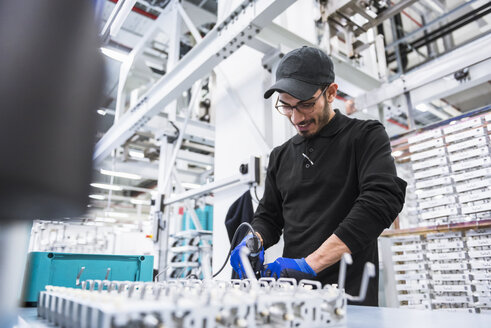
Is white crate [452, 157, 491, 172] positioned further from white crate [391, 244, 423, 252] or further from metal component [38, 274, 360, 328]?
metal component [38, 274, 360, 328]

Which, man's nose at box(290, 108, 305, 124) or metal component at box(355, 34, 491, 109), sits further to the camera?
metal component at box(355, 34, 491, 109)

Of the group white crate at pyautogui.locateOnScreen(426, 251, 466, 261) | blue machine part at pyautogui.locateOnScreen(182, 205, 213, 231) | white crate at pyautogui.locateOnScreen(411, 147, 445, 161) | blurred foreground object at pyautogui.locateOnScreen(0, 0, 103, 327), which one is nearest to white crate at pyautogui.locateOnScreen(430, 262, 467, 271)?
white crate at pyautogui.locateOnScreen(426, 251, 466, 261)

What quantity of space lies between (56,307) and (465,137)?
6.83 feet

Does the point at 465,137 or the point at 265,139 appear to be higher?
the point at 265,139

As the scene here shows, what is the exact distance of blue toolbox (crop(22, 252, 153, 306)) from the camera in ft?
3.94

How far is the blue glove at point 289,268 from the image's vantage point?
3.50ft

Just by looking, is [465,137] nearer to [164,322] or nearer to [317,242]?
[317,242]

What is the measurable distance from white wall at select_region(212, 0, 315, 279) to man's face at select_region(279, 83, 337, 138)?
88 cm

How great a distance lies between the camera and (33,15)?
0.41m

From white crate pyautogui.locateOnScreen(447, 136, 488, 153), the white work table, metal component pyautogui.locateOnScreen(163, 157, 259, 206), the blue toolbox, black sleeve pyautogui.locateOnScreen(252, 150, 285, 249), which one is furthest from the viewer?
metal component pyautogui.locateOnScreen(163, 157, 259, 206)

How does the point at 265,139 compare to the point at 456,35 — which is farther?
the point at 456,35

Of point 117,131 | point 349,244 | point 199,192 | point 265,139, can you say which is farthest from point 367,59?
point 349,244

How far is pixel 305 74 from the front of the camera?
52.1 inches

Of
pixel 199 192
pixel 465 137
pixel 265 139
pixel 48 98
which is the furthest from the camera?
pixel 199 192
